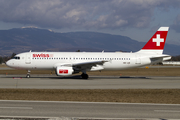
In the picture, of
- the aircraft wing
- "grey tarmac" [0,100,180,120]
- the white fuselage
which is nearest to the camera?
"grey tarmac" [0,100,180,120]

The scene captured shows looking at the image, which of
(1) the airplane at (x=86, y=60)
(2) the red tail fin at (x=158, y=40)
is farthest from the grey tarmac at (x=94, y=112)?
(2) the red tail fin at (x=158, y=40)

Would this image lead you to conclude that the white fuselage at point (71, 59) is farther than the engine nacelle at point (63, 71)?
Yes

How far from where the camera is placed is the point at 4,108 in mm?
11695

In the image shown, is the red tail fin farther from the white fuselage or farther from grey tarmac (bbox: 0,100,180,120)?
grey tarmac (bbox: 0,100,180,120)

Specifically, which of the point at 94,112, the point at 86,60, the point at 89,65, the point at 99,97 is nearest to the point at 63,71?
the point at 89,65

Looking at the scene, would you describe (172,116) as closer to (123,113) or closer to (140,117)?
(140,117)

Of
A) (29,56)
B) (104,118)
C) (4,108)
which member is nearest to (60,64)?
(29,56)

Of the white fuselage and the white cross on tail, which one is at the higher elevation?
the white cross on tail

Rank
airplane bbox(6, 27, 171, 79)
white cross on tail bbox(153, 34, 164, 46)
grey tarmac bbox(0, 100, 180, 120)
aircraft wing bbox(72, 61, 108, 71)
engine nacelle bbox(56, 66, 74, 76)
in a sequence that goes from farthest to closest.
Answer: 1. white cross on tail bbox(153, 34, 164, 46)
2. airplane bbox(6, 27, 171, 79)
3. aircraft wing bbox(72, 61, 108, 71)
4. engine nacelle bbox(56, 66, 74, 76)
5. grey tarmac bbox(0, 100, 180, 120)

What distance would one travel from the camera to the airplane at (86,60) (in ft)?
108

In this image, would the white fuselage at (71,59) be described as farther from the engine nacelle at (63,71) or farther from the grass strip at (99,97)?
the grass strip at (99,97)

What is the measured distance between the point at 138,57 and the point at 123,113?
83.6 ft

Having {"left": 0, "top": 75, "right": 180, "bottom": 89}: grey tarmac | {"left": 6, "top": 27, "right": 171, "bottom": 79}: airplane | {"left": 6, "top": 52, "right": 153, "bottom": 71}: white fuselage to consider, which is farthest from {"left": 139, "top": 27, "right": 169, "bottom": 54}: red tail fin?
{"left": 0, "top": 75, "right": 180, "bottom": 89}: grey tarmac

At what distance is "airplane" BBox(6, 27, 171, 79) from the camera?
33.0 m
